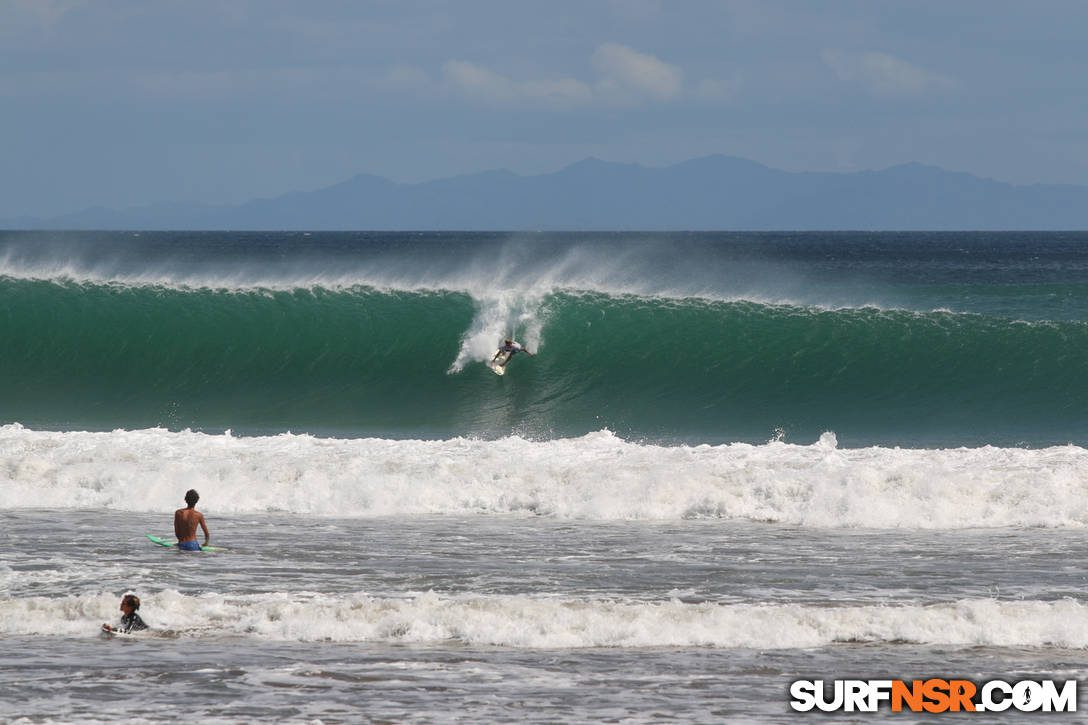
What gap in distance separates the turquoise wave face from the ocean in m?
0.09

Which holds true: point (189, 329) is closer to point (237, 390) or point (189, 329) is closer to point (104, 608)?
point (237, 390)

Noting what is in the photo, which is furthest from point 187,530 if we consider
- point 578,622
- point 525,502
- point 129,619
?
point 578,622

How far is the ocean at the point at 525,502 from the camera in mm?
8164

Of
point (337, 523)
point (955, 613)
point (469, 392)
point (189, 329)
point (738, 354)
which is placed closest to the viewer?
point (955, 613)

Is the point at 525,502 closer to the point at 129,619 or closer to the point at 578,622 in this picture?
the point at 578,622

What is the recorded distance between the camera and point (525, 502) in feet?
45.3

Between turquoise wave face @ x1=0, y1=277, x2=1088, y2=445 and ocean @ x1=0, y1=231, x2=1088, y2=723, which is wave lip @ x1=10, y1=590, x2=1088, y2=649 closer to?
ocean @ x1=0, y1=231, x2=1088, y2=723

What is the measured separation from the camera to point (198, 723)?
7.06 m

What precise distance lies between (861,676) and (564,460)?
7270 millimetres

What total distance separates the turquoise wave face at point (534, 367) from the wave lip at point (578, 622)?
10229 mm

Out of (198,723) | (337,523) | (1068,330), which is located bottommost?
(198,723)

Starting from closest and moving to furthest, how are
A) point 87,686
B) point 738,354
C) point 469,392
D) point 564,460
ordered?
1. point 87,686
2. point 564,460
3. point 469,392
4. point 738,354

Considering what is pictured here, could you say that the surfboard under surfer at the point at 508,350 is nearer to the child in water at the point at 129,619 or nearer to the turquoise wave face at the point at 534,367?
the turquoise wave face at the point at 534,367

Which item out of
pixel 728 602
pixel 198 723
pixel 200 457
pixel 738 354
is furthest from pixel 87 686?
pixel 738 354
